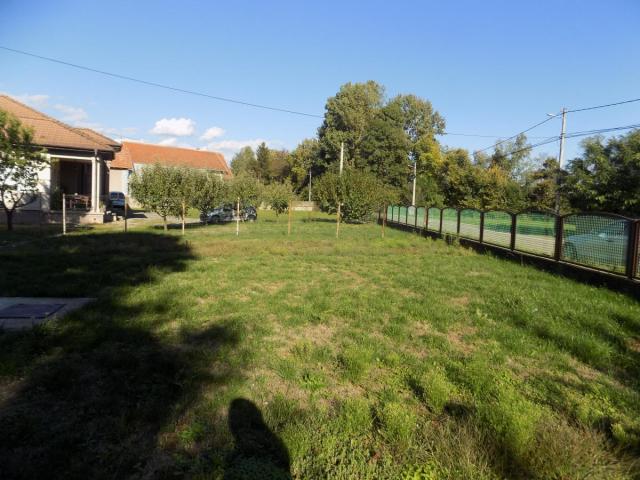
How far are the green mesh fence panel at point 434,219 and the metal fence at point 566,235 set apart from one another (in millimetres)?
2560

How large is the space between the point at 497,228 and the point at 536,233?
2214 millimetres

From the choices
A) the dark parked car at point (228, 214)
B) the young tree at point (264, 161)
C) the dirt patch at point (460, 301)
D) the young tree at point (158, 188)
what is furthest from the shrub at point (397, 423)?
the young tree at point (264, 161)

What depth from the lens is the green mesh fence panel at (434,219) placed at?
63.2 ft

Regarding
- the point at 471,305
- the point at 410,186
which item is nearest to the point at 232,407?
the point at 471,305

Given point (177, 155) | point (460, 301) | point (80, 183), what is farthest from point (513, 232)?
point (177, 155)

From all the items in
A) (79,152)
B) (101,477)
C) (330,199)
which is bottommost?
(101,477)

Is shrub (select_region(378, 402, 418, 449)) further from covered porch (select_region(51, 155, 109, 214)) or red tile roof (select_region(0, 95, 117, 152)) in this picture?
red tile roof (select_region(0, 95, 117, 152))

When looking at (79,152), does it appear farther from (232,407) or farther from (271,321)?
(232,407)

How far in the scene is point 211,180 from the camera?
76.0 ft

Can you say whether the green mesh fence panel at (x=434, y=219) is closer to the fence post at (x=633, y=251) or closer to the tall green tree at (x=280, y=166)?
the fence post at (x=633, y=251)

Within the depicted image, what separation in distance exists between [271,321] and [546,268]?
26.1 feet

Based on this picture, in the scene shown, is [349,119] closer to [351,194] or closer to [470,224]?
[351,194]

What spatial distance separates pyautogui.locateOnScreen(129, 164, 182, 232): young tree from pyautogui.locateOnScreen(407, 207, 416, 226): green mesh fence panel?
41.4ft

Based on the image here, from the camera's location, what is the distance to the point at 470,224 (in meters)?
15.5
